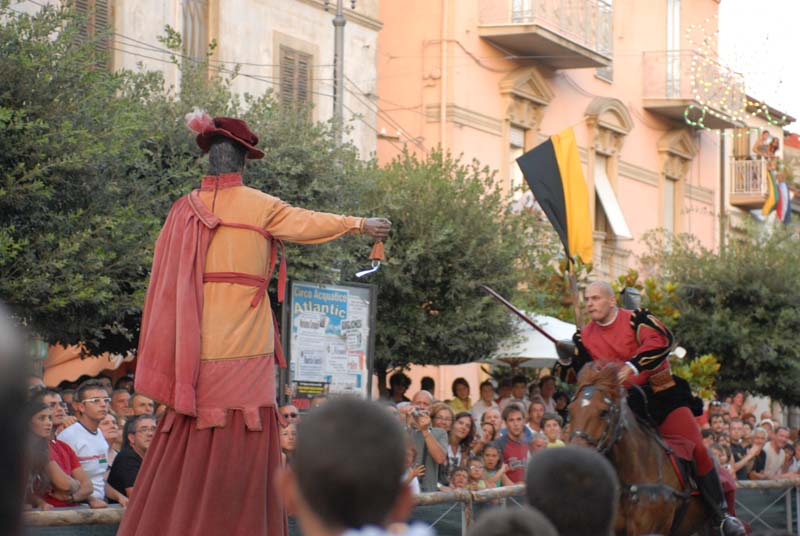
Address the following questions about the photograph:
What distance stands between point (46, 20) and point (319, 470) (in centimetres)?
1092

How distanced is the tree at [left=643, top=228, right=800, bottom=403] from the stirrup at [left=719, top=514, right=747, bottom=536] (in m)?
16.8

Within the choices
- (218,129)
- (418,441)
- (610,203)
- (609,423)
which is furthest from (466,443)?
(610,203)

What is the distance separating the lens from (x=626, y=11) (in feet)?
110

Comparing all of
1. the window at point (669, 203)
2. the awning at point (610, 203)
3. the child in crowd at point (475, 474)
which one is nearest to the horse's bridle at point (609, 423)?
the child in crowd at point (475, 474)

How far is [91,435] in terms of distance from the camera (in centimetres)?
1021

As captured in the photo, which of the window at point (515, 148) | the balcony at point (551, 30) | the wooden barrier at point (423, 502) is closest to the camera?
the wooden barrier at point (423, 502)

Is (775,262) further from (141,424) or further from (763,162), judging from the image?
(141,424)

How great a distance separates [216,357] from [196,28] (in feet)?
48.5

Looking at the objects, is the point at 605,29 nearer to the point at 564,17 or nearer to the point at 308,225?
the point at 564,17

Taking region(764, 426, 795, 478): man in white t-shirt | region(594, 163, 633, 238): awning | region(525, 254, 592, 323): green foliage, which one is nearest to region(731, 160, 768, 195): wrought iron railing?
region(594, 163, 633, 238): awning

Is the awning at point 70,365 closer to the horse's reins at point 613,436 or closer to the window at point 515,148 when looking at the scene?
the horse's reins at point 613,436

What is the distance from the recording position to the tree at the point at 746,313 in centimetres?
2680

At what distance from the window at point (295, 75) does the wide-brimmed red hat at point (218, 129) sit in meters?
15.0

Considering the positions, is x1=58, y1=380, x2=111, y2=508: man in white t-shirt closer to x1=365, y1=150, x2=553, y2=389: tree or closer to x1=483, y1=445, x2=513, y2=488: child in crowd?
x1=483, y1=445, x2=513, y2=488: child in crowd
